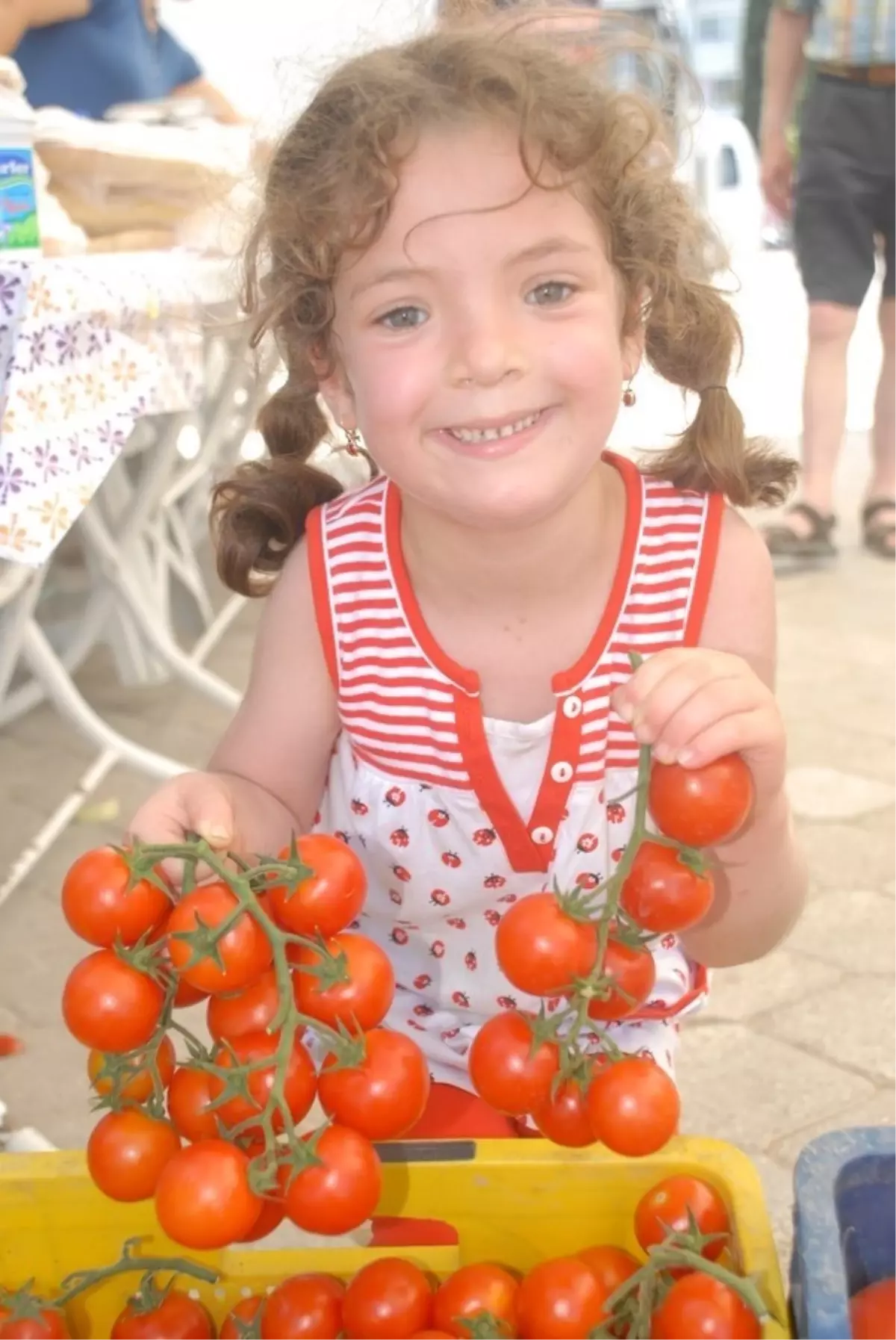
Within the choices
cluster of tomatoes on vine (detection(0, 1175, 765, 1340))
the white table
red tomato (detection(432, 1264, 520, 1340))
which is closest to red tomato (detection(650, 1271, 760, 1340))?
cluster of tomatoes on vine (detection(0, 1175, 765, 1340))

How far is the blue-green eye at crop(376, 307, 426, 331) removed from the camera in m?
1.00

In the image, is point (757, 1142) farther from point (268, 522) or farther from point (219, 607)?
point (219, 607)

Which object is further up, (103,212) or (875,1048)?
(103,212)

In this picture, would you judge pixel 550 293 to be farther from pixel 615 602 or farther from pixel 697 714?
pixel 697 714

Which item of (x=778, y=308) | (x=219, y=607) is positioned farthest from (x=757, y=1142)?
(x=778, y=308)

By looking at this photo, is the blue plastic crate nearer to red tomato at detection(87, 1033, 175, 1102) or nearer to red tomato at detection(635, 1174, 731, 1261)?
red tomato at detection(635, 1174, 731, 1261)

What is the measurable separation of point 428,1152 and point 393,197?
0.63 meters

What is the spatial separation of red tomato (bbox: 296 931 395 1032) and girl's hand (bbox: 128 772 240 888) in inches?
4.1

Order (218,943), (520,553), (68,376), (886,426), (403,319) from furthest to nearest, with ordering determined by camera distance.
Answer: (886,426) < (68,376) < (520,553) < (403,319) < (218,943)

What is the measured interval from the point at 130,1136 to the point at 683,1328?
31 cm

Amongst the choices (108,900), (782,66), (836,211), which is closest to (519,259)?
(108,900)

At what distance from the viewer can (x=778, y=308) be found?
792 cm

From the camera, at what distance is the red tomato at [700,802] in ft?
2.36

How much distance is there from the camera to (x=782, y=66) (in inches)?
133
